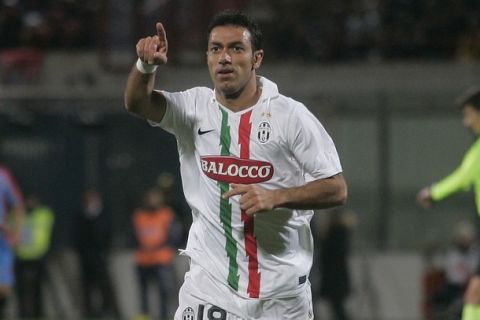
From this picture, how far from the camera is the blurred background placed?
15.6 meters

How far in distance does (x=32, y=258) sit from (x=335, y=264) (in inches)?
150

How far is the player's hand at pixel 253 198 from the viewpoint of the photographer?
4672 millimetres

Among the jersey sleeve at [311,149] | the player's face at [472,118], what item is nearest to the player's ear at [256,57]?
the jersey sleeve at [311,149]

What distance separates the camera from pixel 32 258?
49.0 feet

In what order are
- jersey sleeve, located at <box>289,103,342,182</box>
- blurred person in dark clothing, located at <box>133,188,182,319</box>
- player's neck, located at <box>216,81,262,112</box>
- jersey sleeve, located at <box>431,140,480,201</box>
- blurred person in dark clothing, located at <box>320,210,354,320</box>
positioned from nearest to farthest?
1. jersey sleeve, located at <box>289,103,342,182</box>
2. player's neck, located at <box>216,81,262,112</box>
3. jersey sleeve, located at <box>431,140,480,201</box>
4. blurred person in dark clothing, located at <box>320,210,354,320</box>
5. blurred person in dark clothing, located at <box>133,188,182,319</box>

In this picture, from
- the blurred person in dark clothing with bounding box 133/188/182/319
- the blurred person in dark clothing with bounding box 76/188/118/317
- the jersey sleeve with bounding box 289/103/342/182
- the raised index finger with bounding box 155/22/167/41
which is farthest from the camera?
the blurred person in dark clothing with bounding box 76/188/118/317

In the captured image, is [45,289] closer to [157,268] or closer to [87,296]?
[87,296]

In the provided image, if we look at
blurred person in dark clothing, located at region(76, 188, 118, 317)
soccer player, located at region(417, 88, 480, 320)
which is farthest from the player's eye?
blurred person in dark clothing, located at region(76, 188, 118, 317)

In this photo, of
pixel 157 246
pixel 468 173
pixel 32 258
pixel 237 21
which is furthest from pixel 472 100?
pixel 32 258

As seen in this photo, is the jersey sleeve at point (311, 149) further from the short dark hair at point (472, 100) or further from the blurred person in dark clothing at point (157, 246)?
the blurred person in dark clothing at point (157, 246)

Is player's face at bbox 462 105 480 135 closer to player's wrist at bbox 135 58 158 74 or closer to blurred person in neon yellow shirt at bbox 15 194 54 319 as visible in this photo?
player's wrist at bbox 135 58 158 74

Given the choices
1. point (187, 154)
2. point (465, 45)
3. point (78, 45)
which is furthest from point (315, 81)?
point (187, 154)

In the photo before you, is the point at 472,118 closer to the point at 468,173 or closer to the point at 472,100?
the point at 472,100

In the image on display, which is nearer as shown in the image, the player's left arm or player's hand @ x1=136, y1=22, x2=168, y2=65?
the player's left arm
